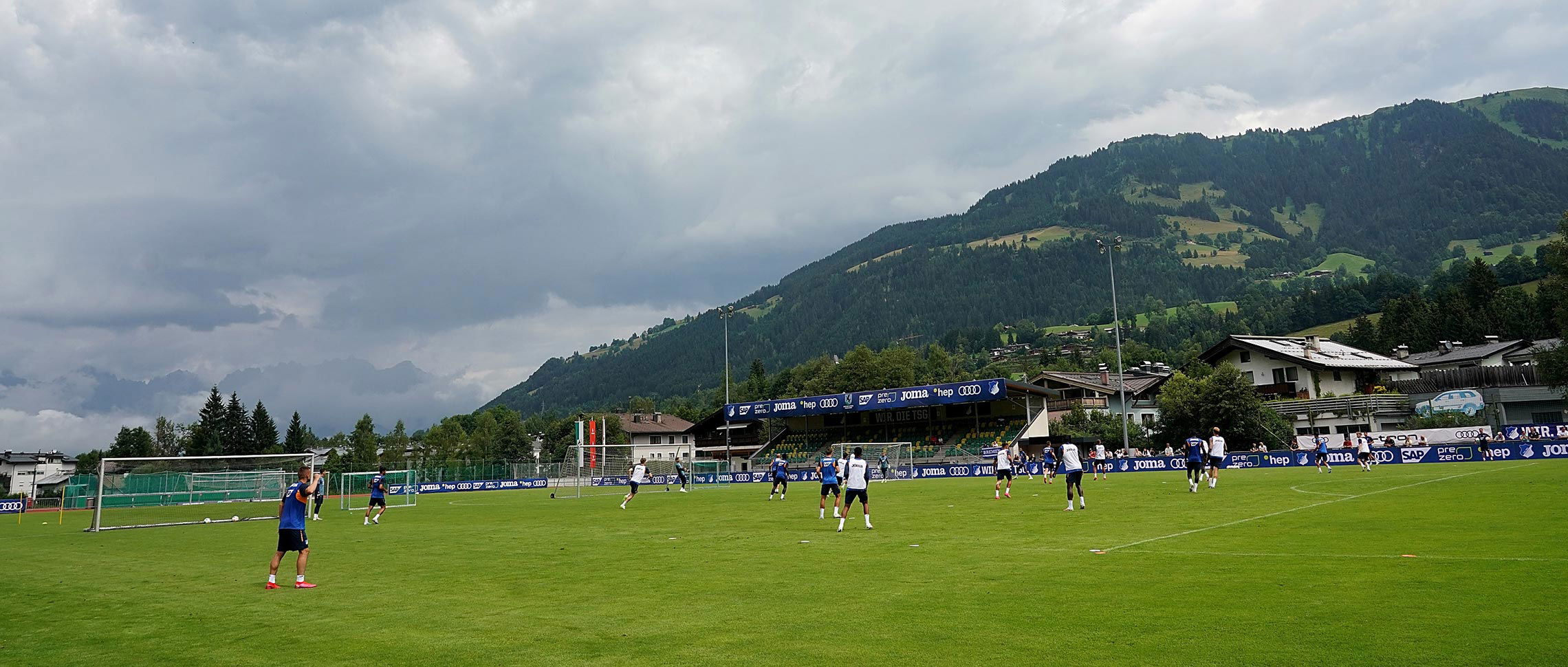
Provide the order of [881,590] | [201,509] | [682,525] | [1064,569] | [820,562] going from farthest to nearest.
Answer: [201,509], [682,525], [820,562], [1064,569], [881,590]

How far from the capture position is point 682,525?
22344mm

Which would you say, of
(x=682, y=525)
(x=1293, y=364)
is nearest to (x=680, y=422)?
(x=1293, y=364)

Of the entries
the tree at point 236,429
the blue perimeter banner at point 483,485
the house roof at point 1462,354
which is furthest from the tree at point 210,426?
the house roof at point 1462,354

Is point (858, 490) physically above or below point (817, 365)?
below

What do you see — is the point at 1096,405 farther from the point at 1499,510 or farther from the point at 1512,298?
the point at 1499,510

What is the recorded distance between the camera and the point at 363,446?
107m

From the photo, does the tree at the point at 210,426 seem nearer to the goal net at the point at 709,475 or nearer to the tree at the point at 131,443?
the tree at the point at 131,443

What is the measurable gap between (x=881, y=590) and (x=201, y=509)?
131 feet

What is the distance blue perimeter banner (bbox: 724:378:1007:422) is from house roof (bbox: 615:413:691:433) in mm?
23221

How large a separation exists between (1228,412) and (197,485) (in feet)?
201

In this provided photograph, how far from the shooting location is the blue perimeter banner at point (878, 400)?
7169 cm

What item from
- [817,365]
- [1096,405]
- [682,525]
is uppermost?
[817,365]

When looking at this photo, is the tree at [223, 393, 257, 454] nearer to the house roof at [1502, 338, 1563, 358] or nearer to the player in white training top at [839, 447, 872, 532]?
the player in white training top at [839, 447, 872, 532]

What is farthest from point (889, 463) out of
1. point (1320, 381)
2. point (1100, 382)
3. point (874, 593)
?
point (874, 593)
